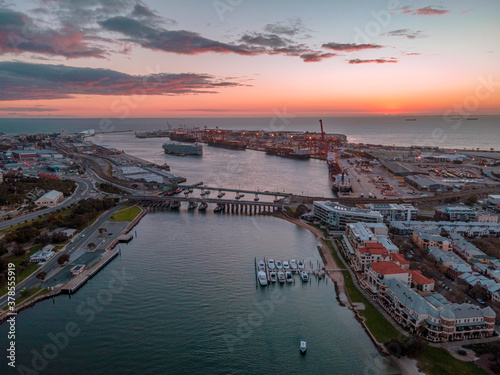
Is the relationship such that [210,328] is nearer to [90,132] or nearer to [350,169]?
[350,169]

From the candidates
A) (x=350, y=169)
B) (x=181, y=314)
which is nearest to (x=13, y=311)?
(x=181, y=314)

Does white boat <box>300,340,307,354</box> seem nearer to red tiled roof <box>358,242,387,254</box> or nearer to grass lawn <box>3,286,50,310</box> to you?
red tiled roof <box>358,242,387,254</box>

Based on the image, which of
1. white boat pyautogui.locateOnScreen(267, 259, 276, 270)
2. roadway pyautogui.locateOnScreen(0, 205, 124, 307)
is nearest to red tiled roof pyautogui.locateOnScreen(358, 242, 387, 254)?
white boat pyautogui.locateOnScreen(267, 259, 276, 270)

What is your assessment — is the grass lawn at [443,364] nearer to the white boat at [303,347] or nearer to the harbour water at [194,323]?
the harbour water at [194,323]

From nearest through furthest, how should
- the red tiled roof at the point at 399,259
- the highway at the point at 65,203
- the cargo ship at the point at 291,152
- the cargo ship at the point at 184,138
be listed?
the red tiled roof at the point at 399,259 < the highway at the point at 65,203 < the cargo ship at the point at 291,152 < the cargo ship at the point at 184,138

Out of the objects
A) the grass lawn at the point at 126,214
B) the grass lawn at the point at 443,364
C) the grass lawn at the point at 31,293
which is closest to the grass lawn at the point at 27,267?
the grass lawn at the point at 31,293

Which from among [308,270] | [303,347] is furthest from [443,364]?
[308,270]
